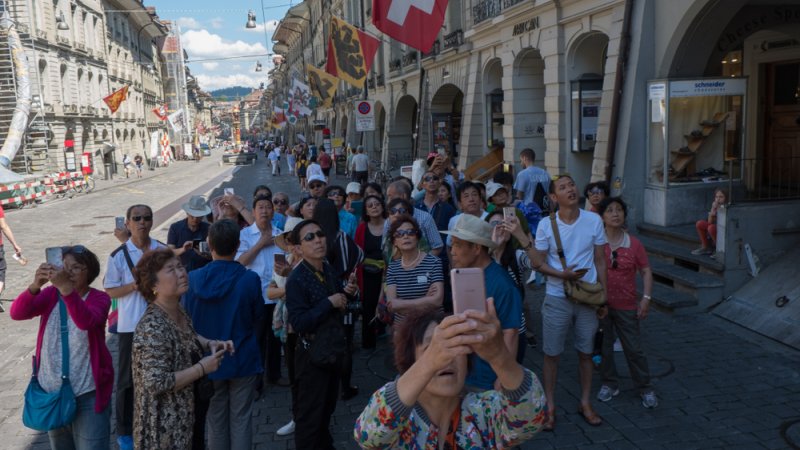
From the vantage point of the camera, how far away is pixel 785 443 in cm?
470

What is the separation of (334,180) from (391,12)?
19.0 m

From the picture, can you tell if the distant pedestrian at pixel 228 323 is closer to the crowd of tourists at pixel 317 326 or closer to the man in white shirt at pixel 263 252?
the crowd of tourists at pixel 317 326

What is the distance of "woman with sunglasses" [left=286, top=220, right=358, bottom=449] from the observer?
4.18 m

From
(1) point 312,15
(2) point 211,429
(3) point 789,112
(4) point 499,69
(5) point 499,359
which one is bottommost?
(2) point 211,429

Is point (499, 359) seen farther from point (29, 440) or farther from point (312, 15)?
point (312, 15)

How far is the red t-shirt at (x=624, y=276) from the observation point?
535 cm

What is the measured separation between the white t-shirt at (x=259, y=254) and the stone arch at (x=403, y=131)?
24372 mm

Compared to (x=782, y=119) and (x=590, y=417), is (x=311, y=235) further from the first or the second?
(x=782, y=119)

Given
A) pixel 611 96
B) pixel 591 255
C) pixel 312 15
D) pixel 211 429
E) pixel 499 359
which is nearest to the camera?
pixel 499 359

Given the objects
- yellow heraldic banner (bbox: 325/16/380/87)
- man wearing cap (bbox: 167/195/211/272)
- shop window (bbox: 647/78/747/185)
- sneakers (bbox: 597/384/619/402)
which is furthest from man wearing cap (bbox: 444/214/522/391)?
yellow heraldic banner (bbox: 325/16/380/87)

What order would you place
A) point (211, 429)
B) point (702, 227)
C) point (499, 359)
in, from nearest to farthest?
point (499, 359) → point (211, 429) → point (702, 227)

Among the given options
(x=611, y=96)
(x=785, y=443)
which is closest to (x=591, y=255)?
(x=785, y=443)

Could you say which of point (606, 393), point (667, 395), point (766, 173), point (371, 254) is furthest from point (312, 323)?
point (766, 173)

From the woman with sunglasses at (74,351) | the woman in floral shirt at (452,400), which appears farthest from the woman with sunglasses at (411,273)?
the woman in floral shirt at (452,400)
